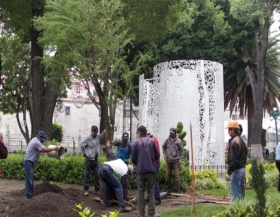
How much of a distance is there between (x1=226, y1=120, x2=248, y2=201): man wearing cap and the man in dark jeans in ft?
4.75

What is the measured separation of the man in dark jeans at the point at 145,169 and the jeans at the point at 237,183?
1.49 metres

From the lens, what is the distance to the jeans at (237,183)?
309 inches

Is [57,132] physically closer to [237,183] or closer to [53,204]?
[53,204]

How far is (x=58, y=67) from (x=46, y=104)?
4980 mm

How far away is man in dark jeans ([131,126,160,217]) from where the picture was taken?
26.4ft

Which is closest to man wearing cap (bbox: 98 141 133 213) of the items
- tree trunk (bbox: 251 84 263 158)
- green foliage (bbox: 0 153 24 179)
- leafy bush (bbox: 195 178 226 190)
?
leafy bush (bbox: 195 178 226 190)

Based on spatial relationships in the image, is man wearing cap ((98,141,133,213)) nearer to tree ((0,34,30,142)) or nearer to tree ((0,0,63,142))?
tree ((0,0,63,142))

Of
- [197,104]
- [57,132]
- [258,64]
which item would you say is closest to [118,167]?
[197,104]

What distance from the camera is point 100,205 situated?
31.5ft

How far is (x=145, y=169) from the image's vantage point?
7996 millimetres

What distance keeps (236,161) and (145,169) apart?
168cm

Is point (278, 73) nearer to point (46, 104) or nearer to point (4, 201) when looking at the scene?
point (46, 104)

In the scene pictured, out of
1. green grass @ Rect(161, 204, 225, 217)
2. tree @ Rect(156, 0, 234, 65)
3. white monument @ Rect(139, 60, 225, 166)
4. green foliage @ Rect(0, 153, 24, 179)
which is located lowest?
green grass @ Rect(161, 204, 225, 217)

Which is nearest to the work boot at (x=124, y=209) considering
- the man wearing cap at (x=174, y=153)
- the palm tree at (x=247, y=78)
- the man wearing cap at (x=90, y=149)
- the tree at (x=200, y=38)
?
the man wearing cap at (x=90, y=149)
